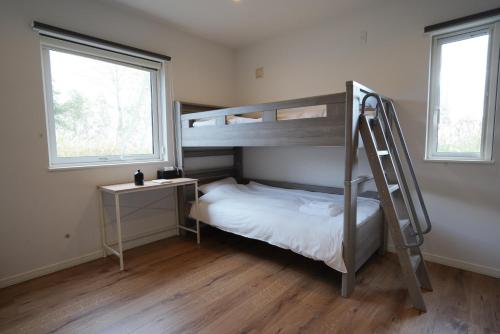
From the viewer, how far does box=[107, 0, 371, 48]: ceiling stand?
2510mm

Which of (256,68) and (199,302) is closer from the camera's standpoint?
(199,302)

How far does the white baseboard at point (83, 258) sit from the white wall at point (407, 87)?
173 cm

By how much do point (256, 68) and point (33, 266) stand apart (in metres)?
3.24

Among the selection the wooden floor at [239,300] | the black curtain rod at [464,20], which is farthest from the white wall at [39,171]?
the black curtain rod at [464,20]

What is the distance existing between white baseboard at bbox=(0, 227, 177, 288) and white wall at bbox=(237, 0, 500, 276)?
1727 millimetres

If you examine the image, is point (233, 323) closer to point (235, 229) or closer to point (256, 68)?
point (235, 229)

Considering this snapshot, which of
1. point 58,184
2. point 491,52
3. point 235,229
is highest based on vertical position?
point 491,52

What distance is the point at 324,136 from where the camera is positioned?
1.94 m

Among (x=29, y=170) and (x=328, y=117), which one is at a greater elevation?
(x=328, y=117)

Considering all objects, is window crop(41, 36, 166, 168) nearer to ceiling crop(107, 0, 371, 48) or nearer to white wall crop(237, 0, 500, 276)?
ceiling crop(107, 0, 371, 48)

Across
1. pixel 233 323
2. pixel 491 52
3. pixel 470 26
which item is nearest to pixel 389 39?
pixel 470 26

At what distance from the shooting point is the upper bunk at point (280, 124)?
1.83m

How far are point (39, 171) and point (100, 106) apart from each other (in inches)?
32.6

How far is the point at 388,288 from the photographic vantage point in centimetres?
199
